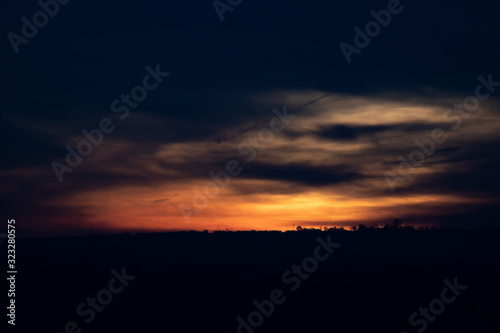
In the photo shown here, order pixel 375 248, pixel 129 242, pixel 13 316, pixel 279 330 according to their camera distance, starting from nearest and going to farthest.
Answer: pixel 279 330, pixel 13 316, pixel 375 248, pixel 129 242

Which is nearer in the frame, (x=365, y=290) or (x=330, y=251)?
(x=365, y=290)

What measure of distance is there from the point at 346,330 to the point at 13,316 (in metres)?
19.1

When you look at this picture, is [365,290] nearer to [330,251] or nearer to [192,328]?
[192,328]

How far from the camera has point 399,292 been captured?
29578 millimetres

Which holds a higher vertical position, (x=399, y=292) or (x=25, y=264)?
(x=25, y=264)

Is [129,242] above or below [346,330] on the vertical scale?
above

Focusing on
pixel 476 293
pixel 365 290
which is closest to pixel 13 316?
pixel 365 290

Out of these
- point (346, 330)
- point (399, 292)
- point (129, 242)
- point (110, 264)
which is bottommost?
point (346, 330)

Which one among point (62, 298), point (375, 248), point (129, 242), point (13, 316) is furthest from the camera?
point (129, 242)

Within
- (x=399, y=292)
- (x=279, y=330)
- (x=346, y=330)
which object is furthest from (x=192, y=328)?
(x=399, y=292)

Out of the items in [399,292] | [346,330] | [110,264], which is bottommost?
[346,330]

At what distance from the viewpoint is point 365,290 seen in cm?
3097

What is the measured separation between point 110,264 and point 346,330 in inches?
1132

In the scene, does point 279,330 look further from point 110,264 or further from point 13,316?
point 110,264
